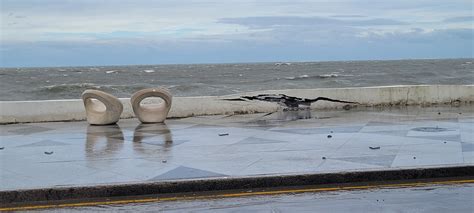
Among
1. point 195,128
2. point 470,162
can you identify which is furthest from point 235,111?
point 470,162

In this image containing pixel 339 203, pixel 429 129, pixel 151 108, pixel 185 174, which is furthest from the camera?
pixel 151 108

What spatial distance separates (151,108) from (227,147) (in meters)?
5.17

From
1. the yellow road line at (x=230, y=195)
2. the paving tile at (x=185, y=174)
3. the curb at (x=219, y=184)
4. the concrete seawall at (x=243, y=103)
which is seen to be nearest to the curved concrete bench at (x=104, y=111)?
the concrete seawall at (x=243, y=103)

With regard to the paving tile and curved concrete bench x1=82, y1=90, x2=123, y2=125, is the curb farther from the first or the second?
curved concrete bench x1=82, y1=90, x2=123, y2=125

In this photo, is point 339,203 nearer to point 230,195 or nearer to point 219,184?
point 230,195

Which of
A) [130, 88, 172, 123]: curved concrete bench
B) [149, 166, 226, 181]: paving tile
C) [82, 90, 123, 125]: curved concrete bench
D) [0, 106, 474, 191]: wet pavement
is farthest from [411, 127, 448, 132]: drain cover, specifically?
[82, 90, 123, 125]: curved concrete bench

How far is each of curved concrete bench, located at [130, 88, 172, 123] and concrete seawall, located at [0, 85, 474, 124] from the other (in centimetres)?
122

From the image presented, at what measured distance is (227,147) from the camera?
10.6 metres

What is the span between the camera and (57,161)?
948cm

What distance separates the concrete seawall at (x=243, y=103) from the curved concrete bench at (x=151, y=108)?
4.00ft

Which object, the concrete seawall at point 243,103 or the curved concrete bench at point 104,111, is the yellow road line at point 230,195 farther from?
the concrete seawall at point 243,103

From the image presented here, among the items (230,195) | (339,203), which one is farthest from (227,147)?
(339,203)

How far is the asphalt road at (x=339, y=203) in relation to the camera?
6.59m

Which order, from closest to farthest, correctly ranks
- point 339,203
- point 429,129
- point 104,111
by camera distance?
point 339,203
point 429,129
point 104,111
